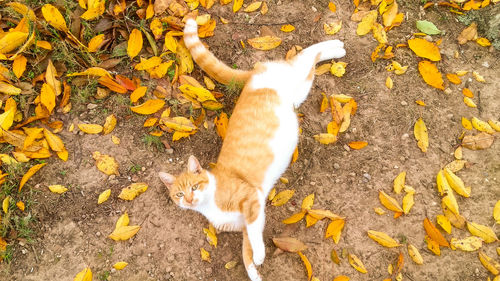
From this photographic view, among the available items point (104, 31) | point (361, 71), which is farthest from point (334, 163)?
point (104, 31)

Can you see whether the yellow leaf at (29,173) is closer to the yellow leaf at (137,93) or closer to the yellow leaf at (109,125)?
the yellow leaf at (109,125)

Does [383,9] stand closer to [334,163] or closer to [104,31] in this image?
[334,163]

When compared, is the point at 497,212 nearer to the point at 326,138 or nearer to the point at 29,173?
the point at 326,138

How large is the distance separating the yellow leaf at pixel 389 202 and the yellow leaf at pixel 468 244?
45 centimetres

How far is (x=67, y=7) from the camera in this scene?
3.31m

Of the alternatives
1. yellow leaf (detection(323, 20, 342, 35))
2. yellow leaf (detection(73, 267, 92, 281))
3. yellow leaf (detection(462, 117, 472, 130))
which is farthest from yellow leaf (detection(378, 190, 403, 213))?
yellow leaf (detection(73, 267, 92, 281))

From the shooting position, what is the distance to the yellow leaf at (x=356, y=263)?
2.75 metres

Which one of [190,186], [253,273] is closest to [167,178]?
[190,186]

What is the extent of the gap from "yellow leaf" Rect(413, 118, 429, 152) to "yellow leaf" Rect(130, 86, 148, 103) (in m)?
2.46

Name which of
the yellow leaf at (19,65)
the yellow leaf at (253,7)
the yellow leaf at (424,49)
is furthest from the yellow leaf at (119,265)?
the yellow leaf at (424,49)

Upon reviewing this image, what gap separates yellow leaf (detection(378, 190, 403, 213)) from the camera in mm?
2890

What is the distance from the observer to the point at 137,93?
327cm

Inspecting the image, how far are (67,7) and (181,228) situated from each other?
7.50 feet

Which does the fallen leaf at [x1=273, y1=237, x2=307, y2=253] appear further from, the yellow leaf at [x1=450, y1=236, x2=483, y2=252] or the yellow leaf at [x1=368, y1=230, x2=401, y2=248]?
the yellow leaf at [x1=450, y1=236, x2=483, y2=252]
